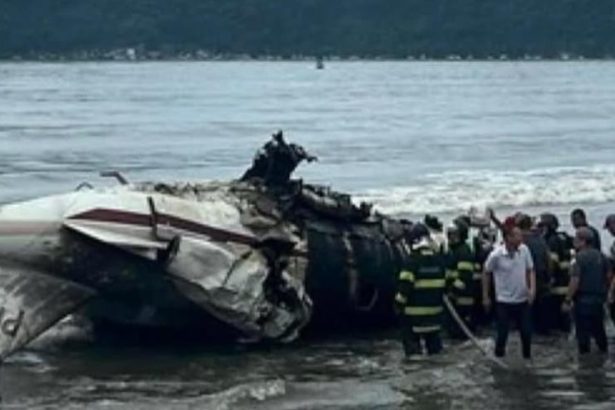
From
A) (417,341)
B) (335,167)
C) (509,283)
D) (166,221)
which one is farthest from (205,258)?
(335,167)

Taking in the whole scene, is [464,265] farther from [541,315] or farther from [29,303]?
[29,303]

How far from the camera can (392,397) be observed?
18.3 meters

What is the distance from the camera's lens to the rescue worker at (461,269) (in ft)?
68.1

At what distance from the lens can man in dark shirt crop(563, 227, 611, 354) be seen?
19594 mm

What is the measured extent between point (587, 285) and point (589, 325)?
0.70 meters

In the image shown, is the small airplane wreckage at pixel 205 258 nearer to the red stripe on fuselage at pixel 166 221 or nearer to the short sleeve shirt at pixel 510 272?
the red stripe on fuselage at pixel 166 221

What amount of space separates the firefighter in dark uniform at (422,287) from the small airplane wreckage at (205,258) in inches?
81.5

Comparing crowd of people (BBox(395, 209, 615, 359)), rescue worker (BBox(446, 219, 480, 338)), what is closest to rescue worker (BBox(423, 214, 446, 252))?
crowd of people (BBox(395, 209, 615, 359))

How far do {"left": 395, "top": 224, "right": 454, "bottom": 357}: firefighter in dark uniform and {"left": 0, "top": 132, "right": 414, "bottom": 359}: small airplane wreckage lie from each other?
2.07 metres

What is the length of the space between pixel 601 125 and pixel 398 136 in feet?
43.1

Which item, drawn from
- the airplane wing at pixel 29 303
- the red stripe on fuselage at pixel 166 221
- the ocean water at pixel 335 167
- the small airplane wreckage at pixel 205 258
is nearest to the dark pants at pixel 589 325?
the ocean water at pixel 335 167

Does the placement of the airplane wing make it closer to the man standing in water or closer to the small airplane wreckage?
Answer: the small airplane wreckage

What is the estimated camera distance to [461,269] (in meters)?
20.9

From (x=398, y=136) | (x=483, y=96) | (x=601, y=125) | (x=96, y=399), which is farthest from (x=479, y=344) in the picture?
(x=483, y=96)
